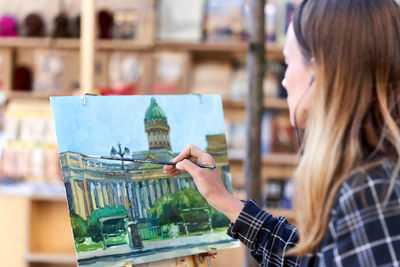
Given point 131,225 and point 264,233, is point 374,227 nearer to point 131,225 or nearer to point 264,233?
point 264,233

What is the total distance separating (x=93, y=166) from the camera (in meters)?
1.28

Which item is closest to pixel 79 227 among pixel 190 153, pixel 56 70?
pixel 190 153

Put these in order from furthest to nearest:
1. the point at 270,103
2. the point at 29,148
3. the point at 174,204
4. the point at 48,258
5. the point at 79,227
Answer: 1. the point at 270,103
2. the point at 29,148
3. the point at 48,258
4. the point at 174,204
5. the point at 79,227

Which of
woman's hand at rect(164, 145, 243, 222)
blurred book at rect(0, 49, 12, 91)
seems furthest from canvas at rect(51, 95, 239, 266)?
blurred book at rect(0, 49, 12, 91)

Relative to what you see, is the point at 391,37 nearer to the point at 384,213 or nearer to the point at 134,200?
the point at 384,213

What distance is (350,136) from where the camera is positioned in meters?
0.88

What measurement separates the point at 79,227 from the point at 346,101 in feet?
2.12

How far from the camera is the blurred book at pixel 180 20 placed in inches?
143

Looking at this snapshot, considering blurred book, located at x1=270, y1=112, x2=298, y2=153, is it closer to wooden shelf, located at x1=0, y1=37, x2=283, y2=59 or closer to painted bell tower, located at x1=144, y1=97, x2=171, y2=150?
wooden shelf, located at x1=0, y1=37, x2=283, y2=59

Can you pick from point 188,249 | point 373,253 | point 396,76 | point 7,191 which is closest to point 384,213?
point 373,253

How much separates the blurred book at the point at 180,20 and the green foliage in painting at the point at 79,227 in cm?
256

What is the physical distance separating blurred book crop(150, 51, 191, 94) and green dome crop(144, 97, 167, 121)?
2267 mm

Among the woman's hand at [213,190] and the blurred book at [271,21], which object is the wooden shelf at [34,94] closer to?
the blurred book at [271,21]

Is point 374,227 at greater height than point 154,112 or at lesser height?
lesser
